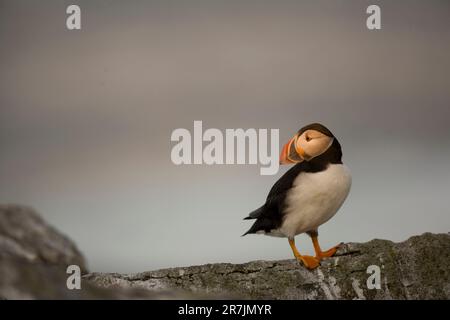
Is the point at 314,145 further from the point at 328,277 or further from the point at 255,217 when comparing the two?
the point at 328,277

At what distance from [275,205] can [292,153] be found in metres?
0.30

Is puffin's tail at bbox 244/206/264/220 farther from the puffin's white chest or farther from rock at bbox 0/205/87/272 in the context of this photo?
rock at bbox 0/205/87/272

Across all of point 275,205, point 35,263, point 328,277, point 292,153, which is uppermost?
point 292,153

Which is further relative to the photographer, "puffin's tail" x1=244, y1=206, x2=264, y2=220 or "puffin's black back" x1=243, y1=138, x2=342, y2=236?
"puffin's tail" x1=244, y1=206, x2=264, y2=220

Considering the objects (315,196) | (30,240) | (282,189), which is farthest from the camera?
(282,189)

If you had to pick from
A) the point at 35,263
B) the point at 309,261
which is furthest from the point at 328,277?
the point at 35,263

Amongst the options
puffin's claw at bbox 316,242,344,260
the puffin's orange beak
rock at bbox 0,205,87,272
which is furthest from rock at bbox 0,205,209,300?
the puffin's orange beak

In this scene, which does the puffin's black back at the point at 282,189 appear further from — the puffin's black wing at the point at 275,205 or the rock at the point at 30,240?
the rock at the point at 30,240

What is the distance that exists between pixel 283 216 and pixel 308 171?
27 centimetres

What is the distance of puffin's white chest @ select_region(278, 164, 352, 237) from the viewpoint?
372 centimetres

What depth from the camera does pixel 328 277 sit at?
380 centimetres

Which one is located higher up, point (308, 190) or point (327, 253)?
point (308, 190)

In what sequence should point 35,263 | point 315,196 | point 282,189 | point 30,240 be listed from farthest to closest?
point 282,189
point 315,196
point 30,240
point 35,263
